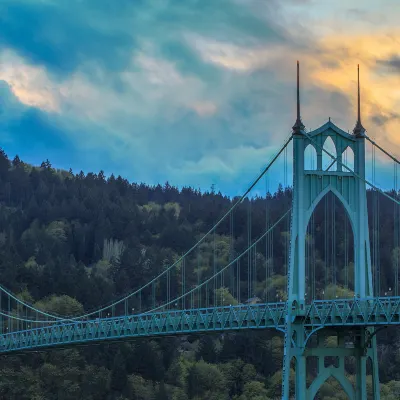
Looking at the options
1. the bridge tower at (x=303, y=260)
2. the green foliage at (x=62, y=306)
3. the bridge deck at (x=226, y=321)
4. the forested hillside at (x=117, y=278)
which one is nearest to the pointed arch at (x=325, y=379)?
the bridge tower at (x=303, y=260)

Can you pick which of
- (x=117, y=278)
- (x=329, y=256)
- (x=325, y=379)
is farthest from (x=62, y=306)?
(x=325, y=379)

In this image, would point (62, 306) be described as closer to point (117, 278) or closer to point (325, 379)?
point (117, 278)

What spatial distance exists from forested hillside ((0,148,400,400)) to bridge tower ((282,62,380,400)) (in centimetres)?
3567

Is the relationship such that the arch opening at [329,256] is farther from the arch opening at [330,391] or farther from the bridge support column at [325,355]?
the bridge support column at [325,355]

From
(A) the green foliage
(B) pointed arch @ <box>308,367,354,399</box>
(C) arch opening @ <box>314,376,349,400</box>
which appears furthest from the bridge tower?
(A) the green foliage

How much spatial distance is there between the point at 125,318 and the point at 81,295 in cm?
3992

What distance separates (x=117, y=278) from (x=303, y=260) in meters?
66.3

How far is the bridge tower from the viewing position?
186ft

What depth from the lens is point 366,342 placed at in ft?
190

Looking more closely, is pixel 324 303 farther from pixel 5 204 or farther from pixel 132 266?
pixel 5 204

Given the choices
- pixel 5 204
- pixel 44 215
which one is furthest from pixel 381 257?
pixel 5 204

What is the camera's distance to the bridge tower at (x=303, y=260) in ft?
186

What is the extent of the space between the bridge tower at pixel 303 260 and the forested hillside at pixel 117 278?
117 feet

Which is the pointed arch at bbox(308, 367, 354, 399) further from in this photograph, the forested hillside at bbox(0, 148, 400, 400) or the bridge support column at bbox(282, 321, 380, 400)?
the forested hillside at bbox(0, 148, 400, 400)
